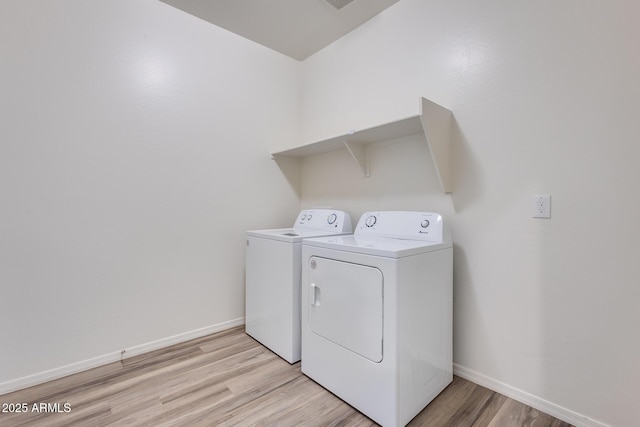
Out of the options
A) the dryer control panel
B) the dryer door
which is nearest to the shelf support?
the dryer control panel

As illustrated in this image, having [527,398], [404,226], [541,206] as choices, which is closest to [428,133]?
[404,226]

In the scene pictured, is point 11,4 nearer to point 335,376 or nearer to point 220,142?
point 220,142

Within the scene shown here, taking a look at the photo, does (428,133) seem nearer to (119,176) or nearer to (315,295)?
(315,295)

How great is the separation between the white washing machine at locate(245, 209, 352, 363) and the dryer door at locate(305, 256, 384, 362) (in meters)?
0.20

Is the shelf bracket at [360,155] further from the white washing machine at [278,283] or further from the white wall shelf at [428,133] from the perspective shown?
the white washing machine at [278,283]

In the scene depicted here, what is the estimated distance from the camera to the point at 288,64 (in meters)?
2.84

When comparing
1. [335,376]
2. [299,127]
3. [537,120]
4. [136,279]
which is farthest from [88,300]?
[537,120]

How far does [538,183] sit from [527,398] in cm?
110

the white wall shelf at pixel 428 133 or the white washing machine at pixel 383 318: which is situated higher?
the white wall shelf at pixel 428 133

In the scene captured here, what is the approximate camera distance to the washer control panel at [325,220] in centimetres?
226

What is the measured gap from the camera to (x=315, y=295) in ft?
5.49

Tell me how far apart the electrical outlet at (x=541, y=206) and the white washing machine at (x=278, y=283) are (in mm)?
1199

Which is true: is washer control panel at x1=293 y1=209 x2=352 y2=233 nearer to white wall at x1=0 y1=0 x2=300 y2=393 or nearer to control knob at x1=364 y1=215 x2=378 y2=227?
control knob at x1=364 y1=215 x2=378 y2=227

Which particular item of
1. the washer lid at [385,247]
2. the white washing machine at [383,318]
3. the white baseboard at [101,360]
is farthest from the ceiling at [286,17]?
the white baseboard at [101,360]
